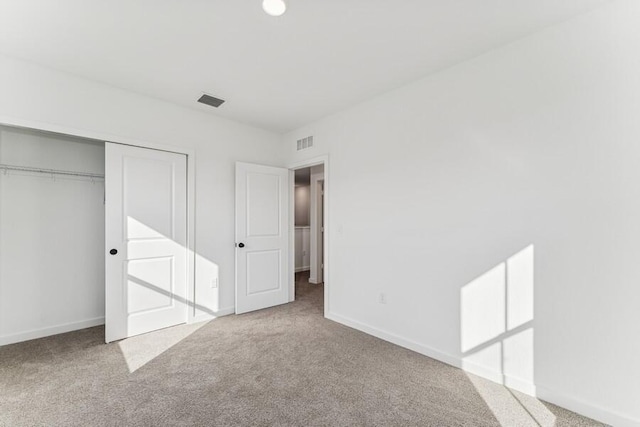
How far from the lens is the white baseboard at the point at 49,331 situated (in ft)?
9.51

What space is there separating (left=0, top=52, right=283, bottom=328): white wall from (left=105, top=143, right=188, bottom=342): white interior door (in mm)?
200

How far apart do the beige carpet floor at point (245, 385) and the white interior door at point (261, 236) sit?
0.91 m

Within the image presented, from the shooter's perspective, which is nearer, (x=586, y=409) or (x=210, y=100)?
(x=586, y=409)

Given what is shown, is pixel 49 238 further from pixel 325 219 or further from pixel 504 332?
pixel 504 332

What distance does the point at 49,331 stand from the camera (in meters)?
3.12

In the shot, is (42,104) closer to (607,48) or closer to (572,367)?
(607,48)

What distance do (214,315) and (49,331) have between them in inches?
66.6

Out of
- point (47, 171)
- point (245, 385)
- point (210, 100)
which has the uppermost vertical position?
point (210, 100)

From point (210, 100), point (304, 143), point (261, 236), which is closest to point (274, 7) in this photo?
point (210, 100)

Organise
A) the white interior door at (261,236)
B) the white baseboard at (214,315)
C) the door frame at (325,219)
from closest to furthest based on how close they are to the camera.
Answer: the white baseboard at (214,315)
the door frame at (325,219)
the white interior door at (261,236)

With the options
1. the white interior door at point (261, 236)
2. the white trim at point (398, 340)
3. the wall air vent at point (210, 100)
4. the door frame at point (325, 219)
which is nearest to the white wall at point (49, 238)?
the wall air vent at point (210, 100)

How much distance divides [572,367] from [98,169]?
493 centimetres

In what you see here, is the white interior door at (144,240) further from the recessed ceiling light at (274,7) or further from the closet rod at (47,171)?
the recessed ceiling light at (274,7)

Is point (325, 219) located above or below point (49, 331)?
above
